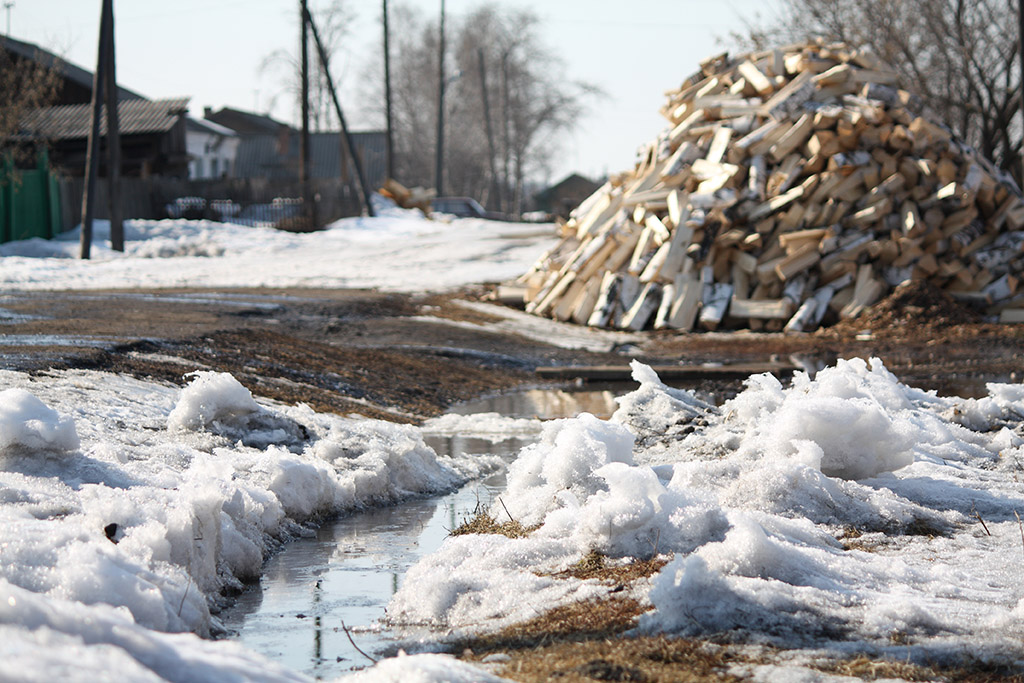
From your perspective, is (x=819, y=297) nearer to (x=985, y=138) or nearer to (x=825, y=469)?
(x=825, y=469)

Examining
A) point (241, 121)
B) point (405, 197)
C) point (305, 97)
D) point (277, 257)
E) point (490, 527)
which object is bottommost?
point (490, 527)

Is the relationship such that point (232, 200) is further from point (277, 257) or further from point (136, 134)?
point (277, 257)

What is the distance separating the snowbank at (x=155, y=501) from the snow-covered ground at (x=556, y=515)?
0.04 feet

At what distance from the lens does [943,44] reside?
2716 cm

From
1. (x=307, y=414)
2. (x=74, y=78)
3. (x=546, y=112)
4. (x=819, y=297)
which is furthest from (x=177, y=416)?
(x=546, y=112)

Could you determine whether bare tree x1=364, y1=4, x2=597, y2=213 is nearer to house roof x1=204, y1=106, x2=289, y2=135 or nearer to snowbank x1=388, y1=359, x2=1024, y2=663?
house roof x1=204, y1=106, x2=289, y2=135

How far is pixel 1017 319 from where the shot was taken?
15.7m

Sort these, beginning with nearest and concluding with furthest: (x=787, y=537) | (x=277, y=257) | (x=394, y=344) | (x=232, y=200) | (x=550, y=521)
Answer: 1. (x=787, y=537)
2. (x=550, y=521)
3. (x=394, y=344)
4. (x=277, y=257)
5. (x=232, y=200)

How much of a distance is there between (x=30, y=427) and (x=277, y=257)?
2108 cm

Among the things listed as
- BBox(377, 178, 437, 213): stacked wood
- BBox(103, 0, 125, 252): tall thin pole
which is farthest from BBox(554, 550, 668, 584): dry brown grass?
BBox(377, 178, 437, 213): stacked wood

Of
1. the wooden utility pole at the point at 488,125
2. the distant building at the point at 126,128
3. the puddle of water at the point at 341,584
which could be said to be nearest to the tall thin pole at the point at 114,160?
the distant building at the point at 126,128

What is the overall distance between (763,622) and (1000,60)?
27.3m

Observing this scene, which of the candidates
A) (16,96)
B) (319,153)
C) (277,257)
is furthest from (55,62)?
(319,153)

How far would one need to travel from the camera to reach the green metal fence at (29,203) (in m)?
24.4
